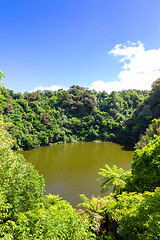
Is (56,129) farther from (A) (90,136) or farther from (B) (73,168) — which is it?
(B) (73,168)

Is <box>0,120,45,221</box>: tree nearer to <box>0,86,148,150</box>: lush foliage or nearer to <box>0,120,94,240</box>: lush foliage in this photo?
<box>0,120,94,240</box>: lush foliage

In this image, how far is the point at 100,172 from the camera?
925 cm

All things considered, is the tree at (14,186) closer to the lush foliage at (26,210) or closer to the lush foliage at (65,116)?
the lush foliage at (26,210)

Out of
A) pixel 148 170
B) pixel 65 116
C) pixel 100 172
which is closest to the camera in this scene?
pixel 148 170

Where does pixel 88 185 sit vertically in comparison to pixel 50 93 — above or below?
below

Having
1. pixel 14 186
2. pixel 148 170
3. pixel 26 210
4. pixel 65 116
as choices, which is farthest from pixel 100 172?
pixel 65 116

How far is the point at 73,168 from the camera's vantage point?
17.2m

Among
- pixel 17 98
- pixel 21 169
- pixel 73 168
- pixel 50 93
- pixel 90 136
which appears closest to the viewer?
pixel 21 169

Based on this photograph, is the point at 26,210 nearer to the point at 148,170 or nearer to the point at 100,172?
the point at 148,170

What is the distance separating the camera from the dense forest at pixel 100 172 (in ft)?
10.0

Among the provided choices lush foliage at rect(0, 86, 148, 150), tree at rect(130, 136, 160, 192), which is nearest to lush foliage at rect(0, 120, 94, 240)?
tree at rect(130, 136, 160, 192)

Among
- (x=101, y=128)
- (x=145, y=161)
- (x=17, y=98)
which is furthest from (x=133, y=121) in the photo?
(x=17, y=98)

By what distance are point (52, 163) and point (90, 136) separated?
2357 cm

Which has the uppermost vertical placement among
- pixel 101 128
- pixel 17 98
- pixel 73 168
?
pixel 17 98
